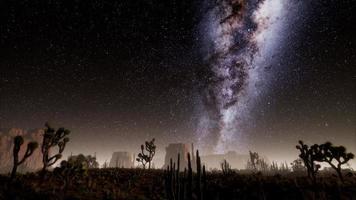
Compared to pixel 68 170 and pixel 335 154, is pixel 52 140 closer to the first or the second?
pixel 68 170

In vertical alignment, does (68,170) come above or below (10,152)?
below

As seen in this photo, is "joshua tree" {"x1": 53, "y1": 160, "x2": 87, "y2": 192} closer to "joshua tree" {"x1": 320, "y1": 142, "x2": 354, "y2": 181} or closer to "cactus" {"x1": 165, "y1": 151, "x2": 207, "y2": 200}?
"cactus" {"x1": 165, "y1": 151, "x2": 207, "y2": 200}

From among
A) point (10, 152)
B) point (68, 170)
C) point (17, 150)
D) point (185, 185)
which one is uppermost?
point (10, 152)

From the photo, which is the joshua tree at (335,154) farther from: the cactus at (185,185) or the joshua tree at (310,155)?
the cactus at (185,185)

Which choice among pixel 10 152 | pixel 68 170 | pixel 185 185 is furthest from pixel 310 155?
pixel 10 152

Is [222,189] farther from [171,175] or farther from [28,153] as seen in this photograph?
[28,153]

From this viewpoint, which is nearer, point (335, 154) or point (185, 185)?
point (185, 185)

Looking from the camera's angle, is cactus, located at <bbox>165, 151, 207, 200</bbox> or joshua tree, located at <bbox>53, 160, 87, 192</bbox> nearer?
cactus, located at <bbox>165, 151, 207, 200</bbox>

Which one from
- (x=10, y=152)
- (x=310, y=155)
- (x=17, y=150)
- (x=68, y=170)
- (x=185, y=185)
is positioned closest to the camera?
(x=185, y=185)

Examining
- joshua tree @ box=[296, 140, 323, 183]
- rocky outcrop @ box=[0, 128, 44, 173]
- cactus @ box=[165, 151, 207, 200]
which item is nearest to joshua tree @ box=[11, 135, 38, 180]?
cactus @ box=[165, 151, 207, 200]

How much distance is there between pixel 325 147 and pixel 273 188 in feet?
29.0

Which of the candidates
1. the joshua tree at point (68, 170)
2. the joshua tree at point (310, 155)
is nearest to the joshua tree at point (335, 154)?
the joshua tree at point (310, 155)

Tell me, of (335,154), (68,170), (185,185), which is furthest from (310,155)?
(68,170)

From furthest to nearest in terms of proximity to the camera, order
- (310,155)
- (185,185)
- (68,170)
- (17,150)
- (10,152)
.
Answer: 1. (10,152)
2. (310,155)
3. (68,170)
4. (17,150)
5. (185,185)
